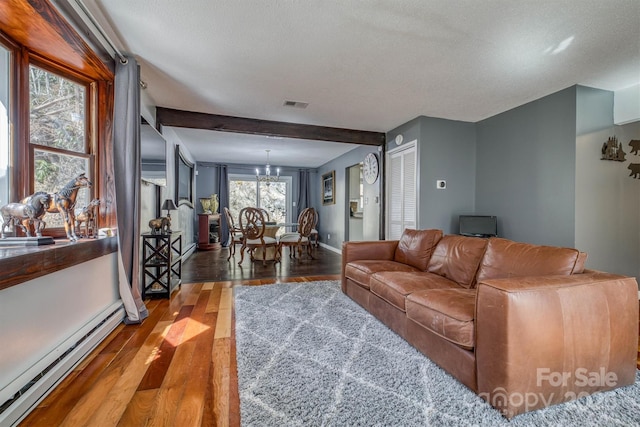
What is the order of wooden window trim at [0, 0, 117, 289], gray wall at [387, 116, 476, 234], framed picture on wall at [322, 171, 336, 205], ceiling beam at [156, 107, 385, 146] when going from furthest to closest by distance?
framed picture on wall at [322, 171, 336, 205] < gray wall at [387, 116, 476, 234] < ceiling beam at [156, 107, 385, 146] < wooden window trim at [0, 0, 117, 289]

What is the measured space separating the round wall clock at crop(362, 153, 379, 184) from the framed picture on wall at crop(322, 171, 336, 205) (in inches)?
64.2

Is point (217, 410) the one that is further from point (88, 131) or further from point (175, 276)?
point (175, 276)

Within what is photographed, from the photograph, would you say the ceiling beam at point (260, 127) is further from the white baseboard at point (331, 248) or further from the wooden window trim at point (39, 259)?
the white baseboard at point (331, 248)

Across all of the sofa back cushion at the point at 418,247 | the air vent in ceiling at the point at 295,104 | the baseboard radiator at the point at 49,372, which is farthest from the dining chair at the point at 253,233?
the baseboard radiator at the point at 49,372

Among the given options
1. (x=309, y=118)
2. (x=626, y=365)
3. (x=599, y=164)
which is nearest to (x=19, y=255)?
(x=626, y=365)

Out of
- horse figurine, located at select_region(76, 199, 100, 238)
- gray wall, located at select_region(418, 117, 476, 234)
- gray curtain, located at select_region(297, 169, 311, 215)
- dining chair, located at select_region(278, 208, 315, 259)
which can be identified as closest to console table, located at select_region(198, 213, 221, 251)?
gray curtain, located at select_region(297, 169, 311, 215)

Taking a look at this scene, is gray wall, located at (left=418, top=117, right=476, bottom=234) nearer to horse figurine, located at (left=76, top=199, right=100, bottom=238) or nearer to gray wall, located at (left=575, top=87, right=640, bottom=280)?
gray wall, located at (left=575, top=87, right=640, bottom=280)

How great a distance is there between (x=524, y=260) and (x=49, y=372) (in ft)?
9.43

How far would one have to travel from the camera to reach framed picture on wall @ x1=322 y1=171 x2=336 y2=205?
719 centimetres

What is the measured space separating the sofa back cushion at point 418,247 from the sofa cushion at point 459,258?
0.12m

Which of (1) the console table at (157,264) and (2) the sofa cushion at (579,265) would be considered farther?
(1) the console table at (157,264)

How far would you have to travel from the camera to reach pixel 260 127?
4176 mm

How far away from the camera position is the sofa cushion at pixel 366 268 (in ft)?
8.43

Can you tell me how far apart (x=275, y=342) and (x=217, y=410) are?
0.68 meters
